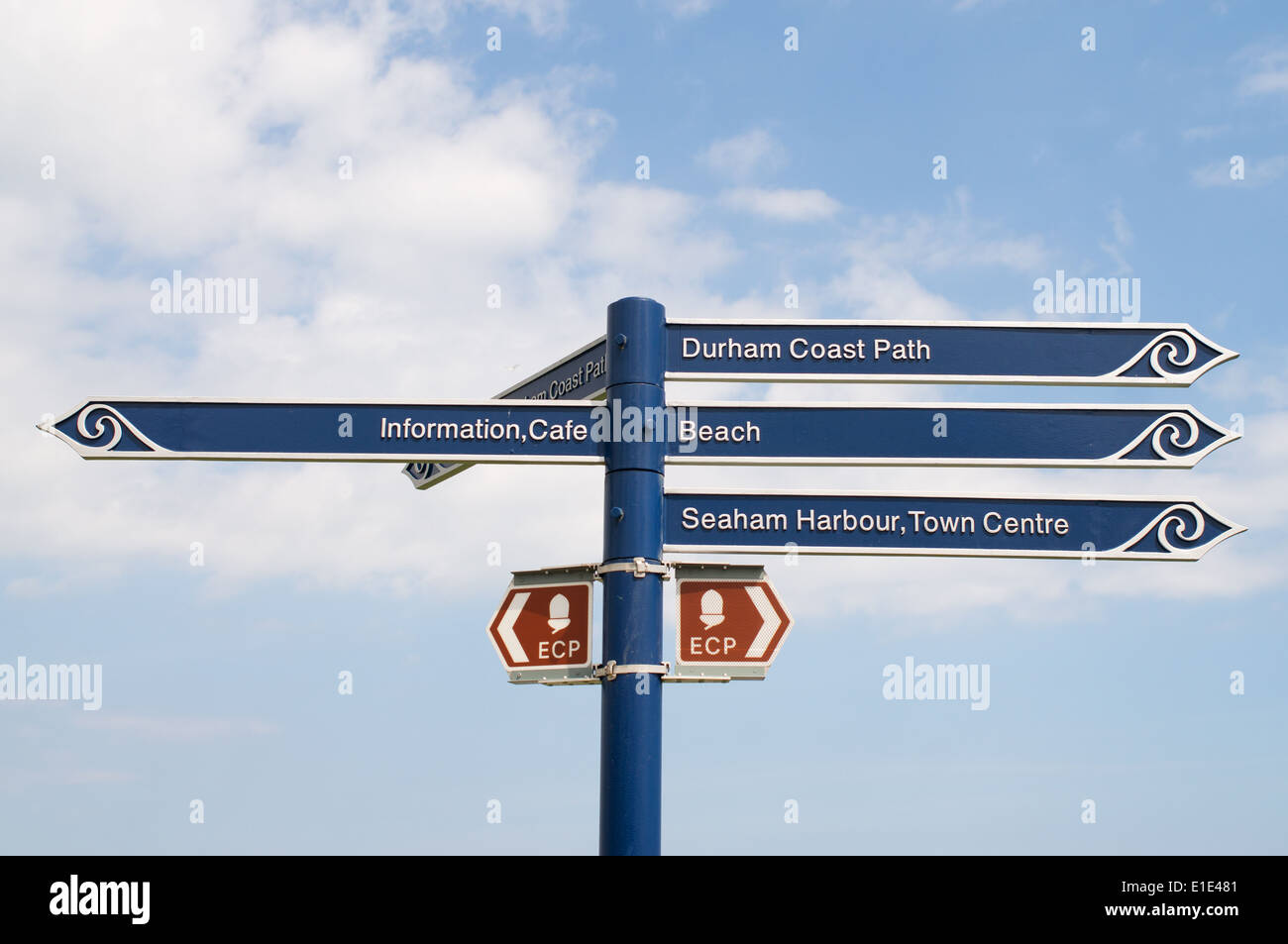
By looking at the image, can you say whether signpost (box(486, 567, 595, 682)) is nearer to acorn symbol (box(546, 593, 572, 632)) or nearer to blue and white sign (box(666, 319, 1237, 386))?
acorn symbol (box(546, 593, 572, 632))

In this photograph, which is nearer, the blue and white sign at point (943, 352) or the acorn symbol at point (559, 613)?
the acorn symbol at point (559, 613)

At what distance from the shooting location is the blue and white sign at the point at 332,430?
7.00 m

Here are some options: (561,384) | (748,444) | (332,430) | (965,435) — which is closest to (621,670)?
(748,444)

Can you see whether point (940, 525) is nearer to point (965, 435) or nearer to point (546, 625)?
point (965, 435)

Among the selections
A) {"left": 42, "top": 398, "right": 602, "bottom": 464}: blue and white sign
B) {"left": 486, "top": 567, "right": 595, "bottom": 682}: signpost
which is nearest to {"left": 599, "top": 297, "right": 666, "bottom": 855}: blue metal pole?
{"left": 486, "top": 567, "right": 595, "bottom": 682}: signpost

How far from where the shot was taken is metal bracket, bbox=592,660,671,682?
21.8 ft

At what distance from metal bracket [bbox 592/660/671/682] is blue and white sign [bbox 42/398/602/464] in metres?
0.97

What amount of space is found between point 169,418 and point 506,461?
1.63 metres

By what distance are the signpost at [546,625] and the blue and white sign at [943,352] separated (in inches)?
44.5

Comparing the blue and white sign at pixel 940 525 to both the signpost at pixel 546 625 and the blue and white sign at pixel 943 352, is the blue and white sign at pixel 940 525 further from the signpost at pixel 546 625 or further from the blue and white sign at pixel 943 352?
the blue and white sign at pixel 943 352

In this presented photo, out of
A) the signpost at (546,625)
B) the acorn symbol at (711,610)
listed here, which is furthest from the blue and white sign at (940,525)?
the signpost at (546,625)
